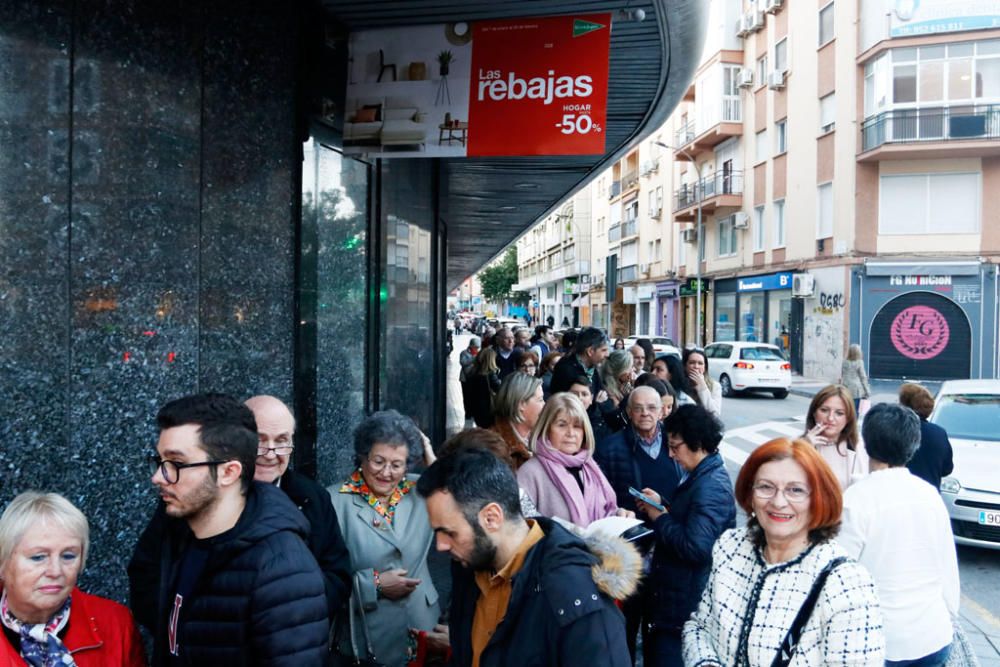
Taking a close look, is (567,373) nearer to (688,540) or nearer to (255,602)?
(688,540)

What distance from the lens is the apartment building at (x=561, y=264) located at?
208 ft

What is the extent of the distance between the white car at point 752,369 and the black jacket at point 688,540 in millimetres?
18155

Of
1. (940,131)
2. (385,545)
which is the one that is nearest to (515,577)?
(385,545)

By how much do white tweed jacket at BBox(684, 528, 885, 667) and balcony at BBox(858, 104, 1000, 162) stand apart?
2519cm

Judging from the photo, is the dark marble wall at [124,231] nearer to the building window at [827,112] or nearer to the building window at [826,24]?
the building window at [827,112]

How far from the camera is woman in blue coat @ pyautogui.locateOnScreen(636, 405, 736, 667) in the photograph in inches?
142

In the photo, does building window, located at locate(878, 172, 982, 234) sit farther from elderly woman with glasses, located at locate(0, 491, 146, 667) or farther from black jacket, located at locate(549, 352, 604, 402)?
elderly woman with glasses, located at locate(0, 491, 146, 667)

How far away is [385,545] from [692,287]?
36195 mm

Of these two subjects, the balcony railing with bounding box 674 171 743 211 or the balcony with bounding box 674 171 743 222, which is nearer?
the balcony with bounding box 674 171 743 222

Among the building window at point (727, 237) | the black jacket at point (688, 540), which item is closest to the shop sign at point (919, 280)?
the building window at point (727, 237)

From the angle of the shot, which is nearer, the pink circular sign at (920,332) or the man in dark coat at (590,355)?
the man in dark coat at (590,355)

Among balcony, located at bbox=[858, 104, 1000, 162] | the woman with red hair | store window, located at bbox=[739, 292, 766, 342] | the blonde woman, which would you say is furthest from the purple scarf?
store window, located at bbox=[739, 292, 766, 342]

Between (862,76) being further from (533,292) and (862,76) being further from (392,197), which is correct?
(533,292)

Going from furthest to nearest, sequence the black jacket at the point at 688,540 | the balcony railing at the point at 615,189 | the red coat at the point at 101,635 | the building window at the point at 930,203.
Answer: the balcony railing at the point at 615,189 < the building window at the point at 930,203 < the black jacket at the point at 688,540 < the red coat at the point at 101,635
